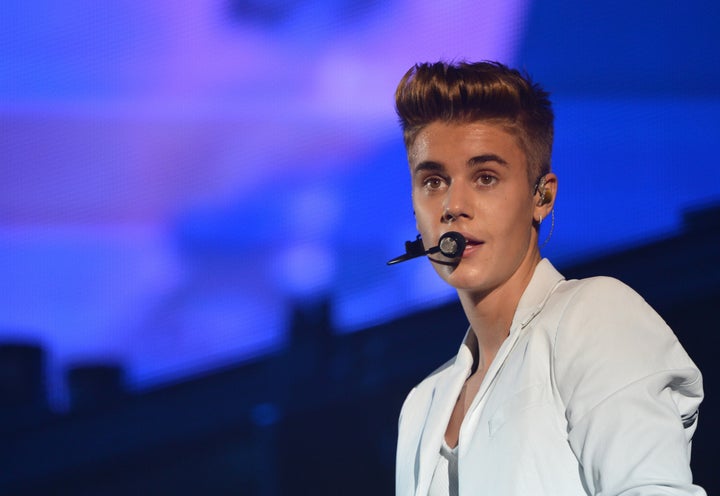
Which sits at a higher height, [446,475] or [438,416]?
[438,416]

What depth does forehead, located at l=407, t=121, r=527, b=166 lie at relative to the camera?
1.82 m

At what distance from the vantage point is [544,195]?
1.90 m

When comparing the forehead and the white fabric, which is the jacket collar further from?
the forehead

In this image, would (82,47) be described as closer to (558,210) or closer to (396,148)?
(396,148)

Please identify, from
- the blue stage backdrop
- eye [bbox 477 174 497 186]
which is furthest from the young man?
the blue stage backdrop

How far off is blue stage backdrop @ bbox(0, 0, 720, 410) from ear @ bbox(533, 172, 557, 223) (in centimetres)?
81

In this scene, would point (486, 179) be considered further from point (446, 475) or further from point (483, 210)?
point (446, 475)

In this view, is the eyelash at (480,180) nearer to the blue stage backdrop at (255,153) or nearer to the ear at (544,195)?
the ear at (544,195)

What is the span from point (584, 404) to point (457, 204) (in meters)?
0.50

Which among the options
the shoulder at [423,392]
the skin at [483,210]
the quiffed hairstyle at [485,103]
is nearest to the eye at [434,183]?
the skin at [483,210]

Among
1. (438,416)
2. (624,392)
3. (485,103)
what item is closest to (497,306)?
(438,416)

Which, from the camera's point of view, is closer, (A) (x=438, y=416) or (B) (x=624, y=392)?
(B) (x=624, y=392)

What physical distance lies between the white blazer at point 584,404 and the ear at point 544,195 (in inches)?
7.7

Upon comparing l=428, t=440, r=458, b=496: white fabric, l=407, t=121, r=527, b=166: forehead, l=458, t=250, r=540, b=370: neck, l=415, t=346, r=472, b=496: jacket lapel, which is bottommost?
l=428, t=440, r=458, b=496: white fabric
